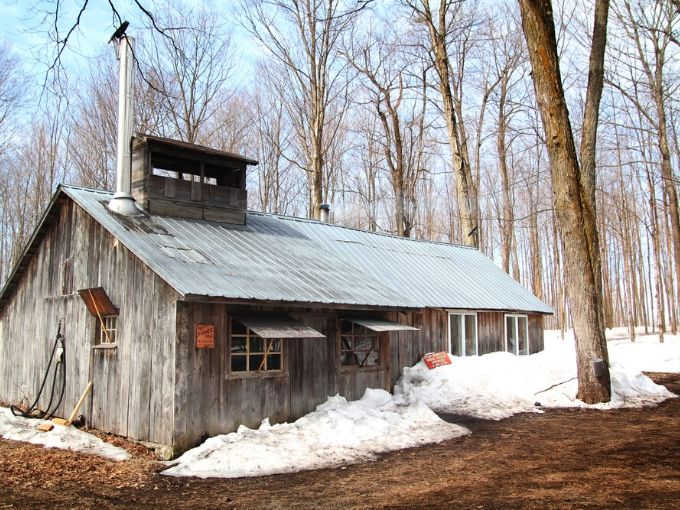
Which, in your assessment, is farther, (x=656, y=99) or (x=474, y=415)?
(x=656, y=99)

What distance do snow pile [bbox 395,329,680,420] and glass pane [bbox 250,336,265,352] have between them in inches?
162

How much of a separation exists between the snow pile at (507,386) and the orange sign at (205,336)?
5.37 metres

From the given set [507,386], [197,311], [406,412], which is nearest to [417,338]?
[507,386]

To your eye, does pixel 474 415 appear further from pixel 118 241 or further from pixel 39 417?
pixel 39 417

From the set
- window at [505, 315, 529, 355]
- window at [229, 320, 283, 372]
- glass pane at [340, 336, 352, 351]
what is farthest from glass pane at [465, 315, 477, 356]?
window at [229, 320, 283, 372]

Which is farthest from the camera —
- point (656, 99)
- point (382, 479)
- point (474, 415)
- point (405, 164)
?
point (405, 164)

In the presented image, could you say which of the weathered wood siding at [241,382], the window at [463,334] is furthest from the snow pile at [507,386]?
the weathered wood siding at [241,382]

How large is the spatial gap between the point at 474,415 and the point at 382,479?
5.50 m

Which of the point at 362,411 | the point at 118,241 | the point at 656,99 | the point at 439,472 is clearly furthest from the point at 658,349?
the point at 118,241

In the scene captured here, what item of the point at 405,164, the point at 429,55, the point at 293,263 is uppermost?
the point at 429,55

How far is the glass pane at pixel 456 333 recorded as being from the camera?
1734 centimetres

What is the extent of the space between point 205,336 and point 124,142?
18.2 ft

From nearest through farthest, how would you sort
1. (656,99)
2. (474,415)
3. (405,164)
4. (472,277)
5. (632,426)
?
(632,426), (474,415), (472,277), (656,99), (405,164)

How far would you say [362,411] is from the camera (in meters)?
11.8
